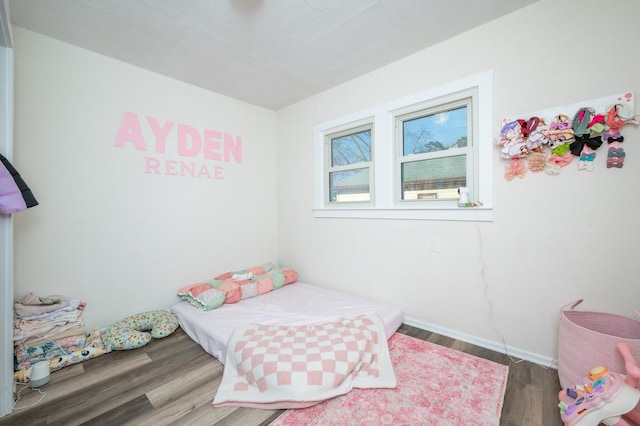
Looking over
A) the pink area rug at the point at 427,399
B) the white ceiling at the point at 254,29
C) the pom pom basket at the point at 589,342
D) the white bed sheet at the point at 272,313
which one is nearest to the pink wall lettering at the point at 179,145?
the white ceiling at the point at 254,29

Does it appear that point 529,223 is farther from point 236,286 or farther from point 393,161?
point 236,286

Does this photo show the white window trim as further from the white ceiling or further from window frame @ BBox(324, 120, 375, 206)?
the white ceiling

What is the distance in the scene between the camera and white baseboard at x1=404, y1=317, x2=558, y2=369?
6.02 feet

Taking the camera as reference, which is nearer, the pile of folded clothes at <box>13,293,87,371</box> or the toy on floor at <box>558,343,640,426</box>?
the toy on floor at <box>558,343,640,426</box>

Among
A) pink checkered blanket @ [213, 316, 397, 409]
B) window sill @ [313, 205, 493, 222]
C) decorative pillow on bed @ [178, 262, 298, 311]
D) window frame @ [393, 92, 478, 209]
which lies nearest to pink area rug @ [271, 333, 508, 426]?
pink checkered blanket @ [213, 316, 397, 409]

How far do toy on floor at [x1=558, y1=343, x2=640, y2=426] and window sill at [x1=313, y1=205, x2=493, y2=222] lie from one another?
104cm

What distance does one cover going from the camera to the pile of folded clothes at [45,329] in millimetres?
1807

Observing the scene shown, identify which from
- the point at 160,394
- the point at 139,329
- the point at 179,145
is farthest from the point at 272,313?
the point at 179,145

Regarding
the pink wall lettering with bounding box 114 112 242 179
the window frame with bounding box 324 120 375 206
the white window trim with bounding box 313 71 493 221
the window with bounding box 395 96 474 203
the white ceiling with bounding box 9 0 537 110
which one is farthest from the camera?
the window frame with bounding box 324 120 375 206

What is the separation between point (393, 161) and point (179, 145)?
225 centimetres

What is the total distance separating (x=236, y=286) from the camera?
271 cm

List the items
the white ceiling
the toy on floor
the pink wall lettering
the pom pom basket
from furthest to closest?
the pink wall lettering, the white ceiling, the pom pom basket, the toy on floor

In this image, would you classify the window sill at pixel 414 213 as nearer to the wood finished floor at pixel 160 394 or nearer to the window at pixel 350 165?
the window at pixel 350 165

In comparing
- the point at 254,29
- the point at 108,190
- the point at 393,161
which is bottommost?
the point at 108,190
